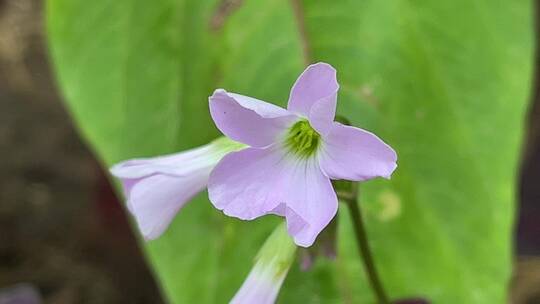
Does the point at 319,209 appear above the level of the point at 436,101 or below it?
above

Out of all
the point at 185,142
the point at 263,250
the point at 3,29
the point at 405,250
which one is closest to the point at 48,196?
the point at 3,29

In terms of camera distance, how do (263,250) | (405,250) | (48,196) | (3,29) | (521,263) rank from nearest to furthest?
(263,250)
(405,250)
(521,263)
(48,196)
(3,29)

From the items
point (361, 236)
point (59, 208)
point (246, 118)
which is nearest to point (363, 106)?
point (361, 236)

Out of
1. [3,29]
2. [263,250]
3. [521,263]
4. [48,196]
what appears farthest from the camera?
[3,29]

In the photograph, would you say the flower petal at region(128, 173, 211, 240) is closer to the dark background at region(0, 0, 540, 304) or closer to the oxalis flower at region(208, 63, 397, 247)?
the oxalis flower at region(208, 63, 397, 247)

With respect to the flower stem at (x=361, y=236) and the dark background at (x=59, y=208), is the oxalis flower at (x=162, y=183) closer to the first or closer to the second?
the flower stem at (x=361, y=236)

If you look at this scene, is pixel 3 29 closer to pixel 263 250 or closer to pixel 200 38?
pixel 200 38

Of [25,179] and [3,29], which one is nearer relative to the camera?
[25,179]

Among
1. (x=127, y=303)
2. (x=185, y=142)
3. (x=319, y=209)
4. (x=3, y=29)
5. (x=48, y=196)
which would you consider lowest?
(x=127, y=303)

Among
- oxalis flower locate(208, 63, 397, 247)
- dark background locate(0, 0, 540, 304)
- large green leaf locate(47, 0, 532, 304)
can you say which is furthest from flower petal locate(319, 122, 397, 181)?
dark background locate(0, 0, 540, 304)
